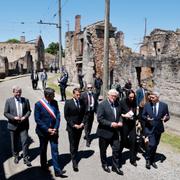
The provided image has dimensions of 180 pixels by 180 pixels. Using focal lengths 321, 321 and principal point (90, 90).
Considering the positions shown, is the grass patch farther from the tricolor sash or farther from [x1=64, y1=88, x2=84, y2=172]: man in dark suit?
the tricolor sash

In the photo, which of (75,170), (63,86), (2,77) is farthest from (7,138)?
(2,77)

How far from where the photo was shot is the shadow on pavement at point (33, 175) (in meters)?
6.81

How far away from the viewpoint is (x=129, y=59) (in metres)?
19.7

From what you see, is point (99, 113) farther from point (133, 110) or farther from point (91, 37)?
point (91, 37)

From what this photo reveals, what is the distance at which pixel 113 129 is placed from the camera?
7.07 metres

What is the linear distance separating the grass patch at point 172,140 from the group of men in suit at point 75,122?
230cm

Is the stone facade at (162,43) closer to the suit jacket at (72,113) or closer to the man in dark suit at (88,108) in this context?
the man in dark suit at (88,108)

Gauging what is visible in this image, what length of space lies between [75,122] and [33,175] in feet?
4.82

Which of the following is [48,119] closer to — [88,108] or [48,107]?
[48,107]

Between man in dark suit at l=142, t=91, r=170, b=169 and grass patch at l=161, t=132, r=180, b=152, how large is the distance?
2162 millimetres

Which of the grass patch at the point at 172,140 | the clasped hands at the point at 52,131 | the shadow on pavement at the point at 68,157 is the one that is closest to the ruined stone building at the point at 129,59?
the grass patch at the point at 172,140

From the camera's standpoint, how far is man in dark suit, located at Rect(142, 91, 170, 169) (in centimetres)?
754

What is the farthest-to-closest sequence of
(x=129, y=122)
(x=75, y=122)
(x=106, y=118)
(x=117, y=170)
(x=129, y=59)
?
(x=129, y=59) < (x=129, y=122) < (x=75, y=122) < (x=117, y=170) < (x=106, y=118)

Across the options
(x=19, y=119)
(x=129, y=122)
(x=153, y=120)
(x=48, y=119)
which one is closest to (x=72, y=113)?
(x=48, y=119)
